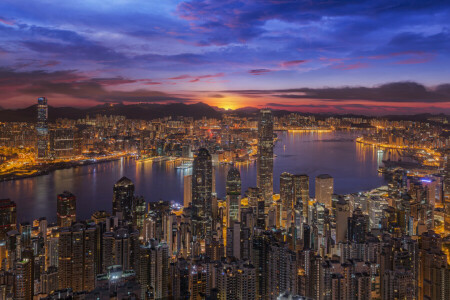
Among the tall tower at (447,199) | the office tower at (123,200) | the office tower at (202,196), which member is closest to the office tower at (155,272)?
the office tower at (202,196)

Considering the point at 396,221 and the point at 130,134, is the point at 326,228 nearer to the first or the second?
the point at 396,221

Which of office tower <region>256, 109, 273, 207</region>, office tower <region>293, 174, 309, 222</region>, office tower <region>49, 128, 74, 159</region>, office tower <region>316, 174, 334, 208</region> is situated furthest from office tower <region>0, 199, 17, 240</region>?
office tower <region>49, 128, 74, 159</region>

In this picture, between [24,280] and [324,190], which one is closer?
[24,280]

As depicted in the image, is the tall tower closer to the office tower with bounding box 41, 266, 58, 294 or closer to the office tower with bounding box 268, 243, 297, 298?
the office tower with bounding box 268, 243, 297, 298

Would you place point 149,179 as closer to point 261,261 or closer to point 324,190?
point 324,190

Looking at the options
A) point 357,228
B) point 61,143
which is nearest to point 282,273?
point 357,228
